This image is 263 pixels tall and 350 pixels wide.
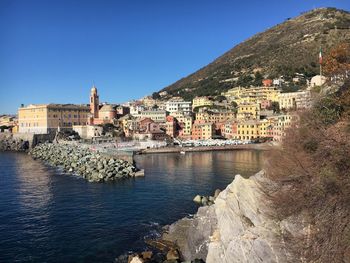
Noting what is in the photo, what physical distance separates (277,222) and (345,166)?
3356 millimetres

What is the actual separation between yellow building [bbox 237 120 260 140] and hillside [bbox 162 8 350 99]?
38.9 m

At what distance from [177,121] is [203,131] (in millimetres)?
9710

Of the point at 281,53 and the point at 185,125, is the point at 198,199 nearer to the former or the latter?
the point at 185,125

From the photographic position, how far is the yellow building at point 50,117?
318 ft

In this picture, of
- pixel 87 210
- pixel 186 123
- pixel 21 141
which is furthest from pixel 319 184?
pixel 21 141

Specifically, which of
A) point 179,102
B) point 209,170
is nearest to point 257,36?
point 179,102

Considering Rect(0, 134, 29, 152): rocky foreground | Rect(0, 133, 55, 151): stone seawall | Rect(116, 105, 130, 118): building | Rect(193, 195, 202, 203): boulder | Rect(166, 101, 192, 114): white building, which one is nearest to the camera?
Rect(193, 195, 202, 203): boulder

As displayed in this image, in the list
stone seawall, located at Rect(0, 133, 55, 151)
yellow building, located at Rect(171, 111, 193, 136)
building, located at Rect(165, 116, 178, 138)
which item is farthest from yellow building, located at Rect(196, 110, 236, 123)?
stone seawall, located at Rect(0, 133, 55, 151)

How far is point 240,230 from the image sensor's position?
1502cm

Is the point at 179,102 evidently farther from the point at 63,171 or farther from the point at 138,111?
the point at 63,171

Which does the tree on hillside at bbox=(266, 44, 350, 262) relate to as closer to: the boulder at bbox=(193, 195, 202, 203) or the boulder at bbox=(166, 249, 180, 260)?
the boulder at bbox=(166, 249, 180, 260)

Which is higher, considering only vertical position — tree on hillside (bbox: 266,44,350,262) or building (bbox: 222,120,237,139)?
building (bbox: 222,120,237,139)

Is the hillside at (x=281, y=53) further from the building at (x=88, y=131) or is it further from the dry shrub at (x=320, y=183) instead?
the dry shrub at (x=320, y=183)

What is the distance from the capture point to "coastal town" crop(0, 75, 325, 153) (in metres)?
82.9
